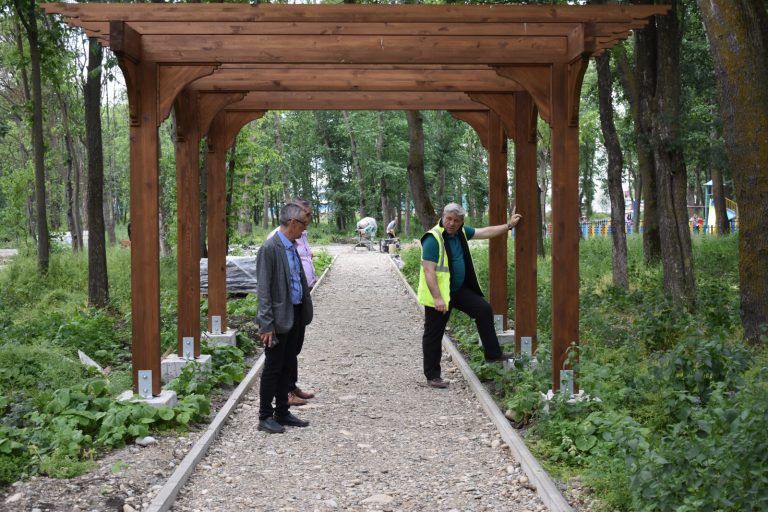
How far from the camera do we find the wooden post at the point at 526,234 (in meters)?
10.3

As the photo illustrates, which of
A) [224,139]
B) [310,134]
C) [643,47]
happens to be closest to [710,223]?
[310,134]

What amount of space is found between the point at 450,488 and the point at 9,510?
9.84ft

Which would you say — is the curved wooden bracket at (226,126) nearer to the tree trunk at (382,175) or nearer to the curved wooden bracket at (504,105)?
the curved wooden bracket at (504,105)

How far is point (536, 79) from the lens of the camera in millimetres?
8250

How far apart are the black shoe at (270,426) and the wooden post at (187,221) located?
110 inches

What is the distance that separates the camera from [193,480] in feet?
21.0

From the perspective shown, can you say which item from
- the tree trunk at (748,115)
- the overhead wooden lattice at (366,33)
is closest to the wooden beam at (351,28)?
the overhead wooden lattice at (366,33)

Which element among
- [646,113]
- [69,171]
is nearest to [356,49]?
[646,113]

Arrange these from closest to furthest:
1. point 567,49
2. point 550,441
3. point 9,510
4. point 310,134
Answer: point 9,510, point 550,441, point 567,49, point 310,134

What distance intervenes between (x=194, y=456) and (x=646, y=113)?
10827 mm

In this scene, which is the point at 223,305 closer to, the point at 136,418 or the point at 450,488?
the point at 136,418

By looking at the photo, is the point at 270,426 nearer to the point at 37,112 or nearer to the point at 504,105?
the point at 504,105

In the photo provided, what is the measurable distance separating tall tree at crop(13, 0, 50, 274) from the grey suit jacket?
31.4 ft

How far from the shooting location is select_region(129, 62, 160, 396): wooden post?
8.06m
